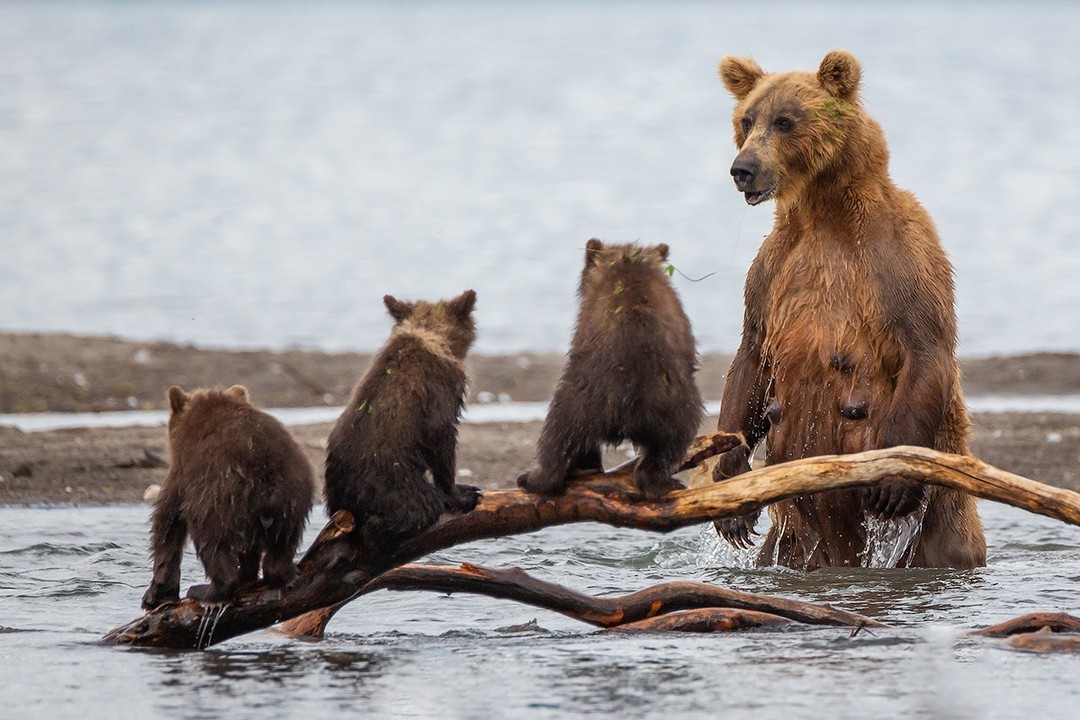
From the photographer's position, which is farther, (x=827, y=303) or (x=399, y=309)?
(x=827, y=303)

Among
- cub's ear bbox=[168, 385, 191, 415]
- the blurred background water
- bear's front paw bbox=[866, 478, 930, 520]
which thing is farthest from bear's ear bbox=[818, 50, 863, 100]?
cub's ear bbox=[168, 385, 191, 415]

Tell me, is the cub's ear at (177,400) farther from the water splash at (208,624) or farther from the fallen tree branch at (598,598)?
the fallen tree branch at (598,598)

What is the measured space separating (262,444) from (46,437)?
22.6ft

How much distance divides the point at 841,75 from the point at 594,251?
1.62 metres

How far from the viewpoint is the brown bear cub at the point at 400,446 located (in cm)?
653

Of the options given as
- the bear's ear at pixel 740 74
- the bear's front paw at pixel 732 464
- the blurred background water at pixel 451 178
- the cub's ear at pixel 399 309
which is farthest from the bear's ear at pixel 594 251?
the blurred background water at pixel 451 178

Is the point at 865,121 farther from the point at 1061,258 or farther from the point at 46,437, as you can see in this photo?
the point at 1061,258

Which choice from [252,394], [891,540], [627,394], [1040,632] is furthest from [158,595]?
[252,394]

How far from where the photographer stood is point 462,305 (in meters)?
7.18

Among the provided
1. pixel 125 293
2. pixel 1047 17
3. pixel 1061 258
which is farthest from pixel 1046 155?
pixel 1047 17

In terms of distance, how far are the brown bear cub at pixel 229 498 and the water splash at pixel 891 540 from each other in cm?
291

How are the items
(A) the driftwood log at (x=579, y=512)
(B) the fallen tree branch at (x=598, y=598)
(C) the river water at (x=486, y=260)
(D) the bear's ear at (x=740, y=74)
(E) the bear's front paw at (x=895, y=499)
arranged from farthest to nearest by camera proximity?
1. (D) the bear's ear at (x=740, y=74)
2. (E) the bear's front paw at (x=895, y=499)
3. (B) the fallen tree branch at (x=598, y=598)
4. (A) the driftwood log at (x=579, y=512)
5. (C) the river water at (x=486, y=260)

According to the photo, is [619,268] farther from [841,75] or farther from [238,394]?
[841,75]

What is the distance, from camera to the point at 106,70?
88312 mm
